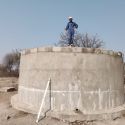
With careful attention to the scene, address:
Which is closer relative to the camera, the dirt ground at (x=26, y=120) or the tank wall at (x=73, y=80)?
the dirt ground at (x=26, y=120)

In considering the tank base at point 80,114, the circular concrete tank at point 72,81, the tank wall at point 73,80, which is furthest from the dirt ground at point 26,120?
the tank wall at point 73,80

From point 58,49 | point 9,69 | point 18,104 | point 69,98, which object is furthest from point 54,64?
point 9,69

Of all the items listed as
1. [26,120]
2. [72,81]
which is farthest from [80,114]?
[26,120]

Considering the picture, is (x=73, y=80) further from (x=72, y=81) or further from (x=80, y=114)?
(x=80, y=114)

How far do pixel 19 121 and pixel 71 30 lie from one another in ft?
13.2

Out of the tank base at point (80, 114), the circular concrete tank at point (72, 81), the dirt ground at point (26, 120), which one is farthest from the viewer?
the circular concrete tank at point (72, 81)

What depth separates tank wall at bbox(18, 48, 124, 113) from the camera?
8.65 metres

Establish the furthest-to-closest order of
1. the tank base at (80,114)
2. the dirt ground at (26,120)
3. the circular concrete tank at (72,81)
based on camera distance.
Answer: the circular concrete tank at (72,81) → the tank base at (80,114) → the dirt ground at (26,120)

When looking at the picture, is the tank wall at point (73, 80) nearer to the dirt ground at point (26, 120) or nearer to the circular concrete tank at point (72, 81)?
the circular concrete tank at point (72, 81)

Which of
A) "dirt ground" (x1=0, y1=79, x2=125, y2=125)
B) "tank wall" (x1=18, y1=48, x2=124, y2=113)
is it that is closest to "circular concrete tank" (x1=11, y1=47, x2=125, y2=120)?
"tank wall" (x1=18, y1=48, x2=124, y2=113)

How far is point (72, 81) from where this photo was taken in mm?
8680

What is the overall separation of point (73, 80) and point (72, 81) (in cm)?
5

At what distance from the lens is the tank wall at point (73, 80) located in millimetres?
8648

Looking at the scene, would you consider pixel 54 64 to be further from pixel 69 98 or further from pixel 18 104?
pixel 18 104
